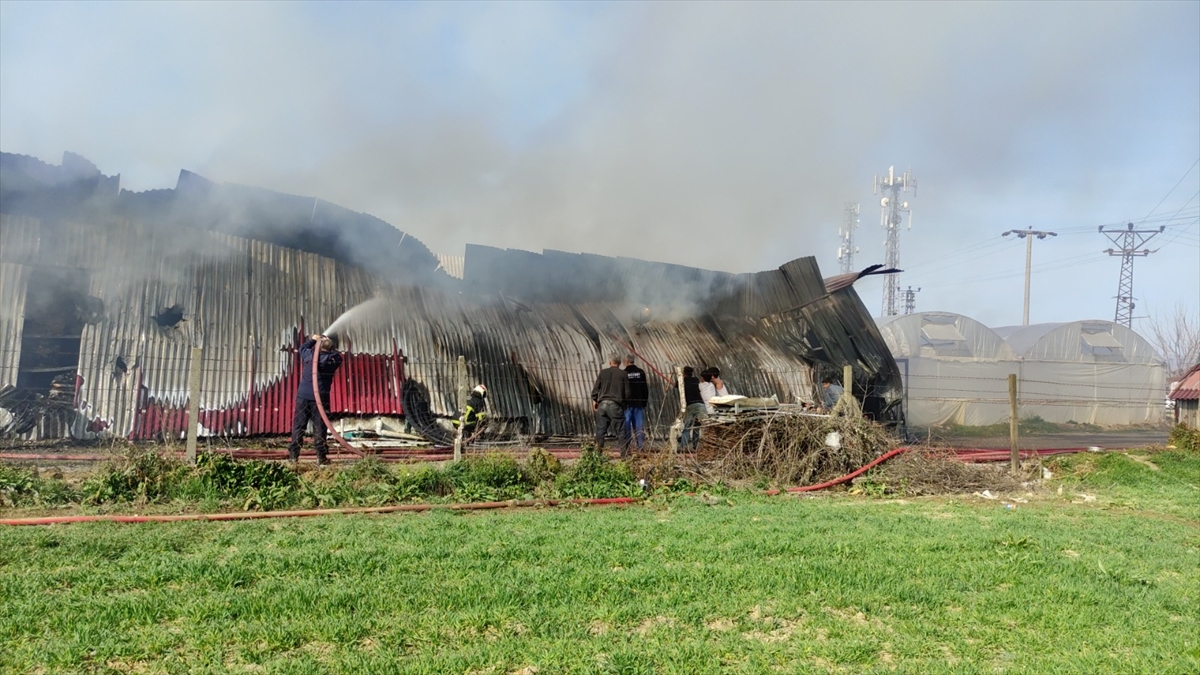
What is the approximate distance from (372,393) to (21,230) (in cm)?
513

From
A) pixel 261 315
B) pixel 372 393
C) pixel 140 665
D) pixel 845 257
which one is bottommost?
pixel 140 665

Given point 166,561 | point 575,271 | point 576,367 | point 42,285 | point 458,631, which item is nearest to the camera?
point 458,631

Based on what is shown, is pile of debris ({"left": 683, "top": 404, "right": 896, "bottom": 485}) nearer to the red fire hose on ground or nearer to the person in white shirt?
the red fire hose on ground

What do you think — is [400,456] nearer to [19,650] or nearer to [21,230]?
[21,230]

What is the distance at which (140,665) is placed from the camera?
11.7ft

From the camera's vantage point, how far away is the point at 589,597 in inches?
185

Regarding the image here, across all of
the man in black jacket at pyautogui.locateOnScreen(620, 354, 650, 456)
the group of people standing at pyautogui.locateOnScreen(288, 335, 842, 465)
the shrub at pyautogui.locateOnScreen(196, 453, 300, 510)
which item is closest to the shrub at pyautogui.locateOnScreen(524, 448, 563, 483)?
the group of people standing at pyautogui.locateOnScreen(288, 335, 842, 465)

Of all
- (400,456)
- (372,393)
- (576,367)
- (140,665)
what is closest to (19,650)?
(140,665)

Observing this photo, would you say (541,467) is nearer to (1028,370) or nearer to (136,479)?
(136,479)

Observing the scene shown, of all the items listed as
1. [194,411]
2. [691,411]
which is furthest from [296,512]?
[691,411]

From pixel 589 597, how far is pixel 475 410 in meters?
8.20

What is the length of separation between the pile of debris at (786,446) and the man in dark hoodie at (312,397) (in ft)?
13.3

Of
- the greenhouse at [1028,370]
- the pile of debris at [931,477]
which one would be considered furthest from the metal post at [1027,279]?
the pile of debris at [931,477]

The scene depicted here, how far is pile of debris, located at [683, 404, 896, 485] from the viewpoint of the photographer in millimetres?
9969
